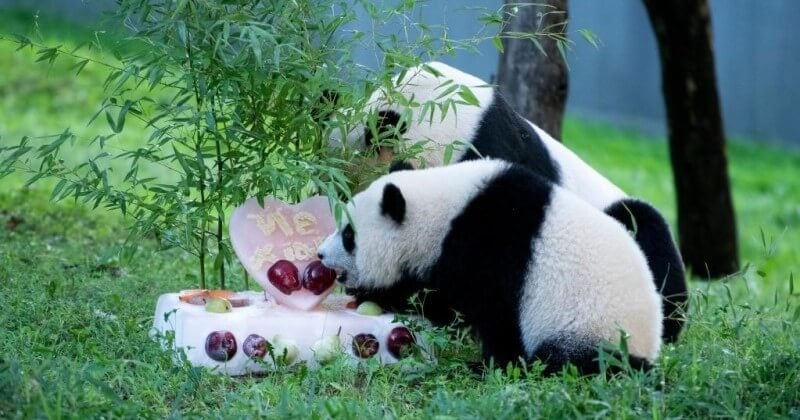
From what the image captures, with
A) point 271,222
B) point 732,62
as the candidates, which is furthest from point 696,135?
point 732,62

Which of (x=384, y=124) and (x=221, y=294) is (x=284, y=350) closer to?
(x=221, y=294)

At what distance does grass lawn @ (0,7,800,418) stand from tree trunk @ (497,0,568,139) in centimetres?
120

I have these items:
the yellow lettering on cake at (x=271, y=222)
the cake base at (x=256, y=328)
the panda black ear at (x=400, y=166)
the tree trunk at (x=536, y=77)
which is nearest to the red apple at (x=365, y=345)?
the cake base at (x=256, y=328)

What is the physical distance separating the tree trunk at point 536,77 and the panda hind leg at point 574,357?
218 centimetres

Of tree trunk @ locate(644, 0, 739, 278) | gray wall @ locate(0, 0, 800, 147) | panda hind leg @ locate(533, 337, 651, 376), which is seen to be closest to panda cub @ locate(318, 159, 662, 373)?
panda hind leg @ locate(533, 337, 651, 376)

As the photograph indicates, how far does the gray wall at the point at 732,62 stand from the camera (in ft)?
44.8

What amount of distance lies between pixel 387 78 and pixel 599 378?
1.27 meters

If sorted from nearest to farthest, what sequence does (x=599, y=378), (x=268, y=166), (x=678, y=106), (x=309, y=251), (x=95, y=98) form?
(x=599, y=378) → (x=268, y=166) → (x=309, y=251) → (x=678, y=106) → (x=95, y=98)

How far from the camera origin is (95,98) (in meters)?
10.6

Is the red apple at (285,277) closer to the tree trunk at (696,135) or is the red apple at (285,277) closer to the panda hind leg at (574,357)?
the panda hind leg at (574,357)

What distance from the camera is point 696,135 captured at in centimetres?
707

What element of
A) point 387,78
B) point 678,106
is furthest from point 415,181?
point 678,106

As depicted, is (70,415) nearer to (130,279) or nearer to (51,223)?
(130,279)

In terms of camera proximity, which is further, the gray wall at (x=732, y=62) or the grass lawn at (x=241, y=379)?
the gray wall at (x=732, y=62)
